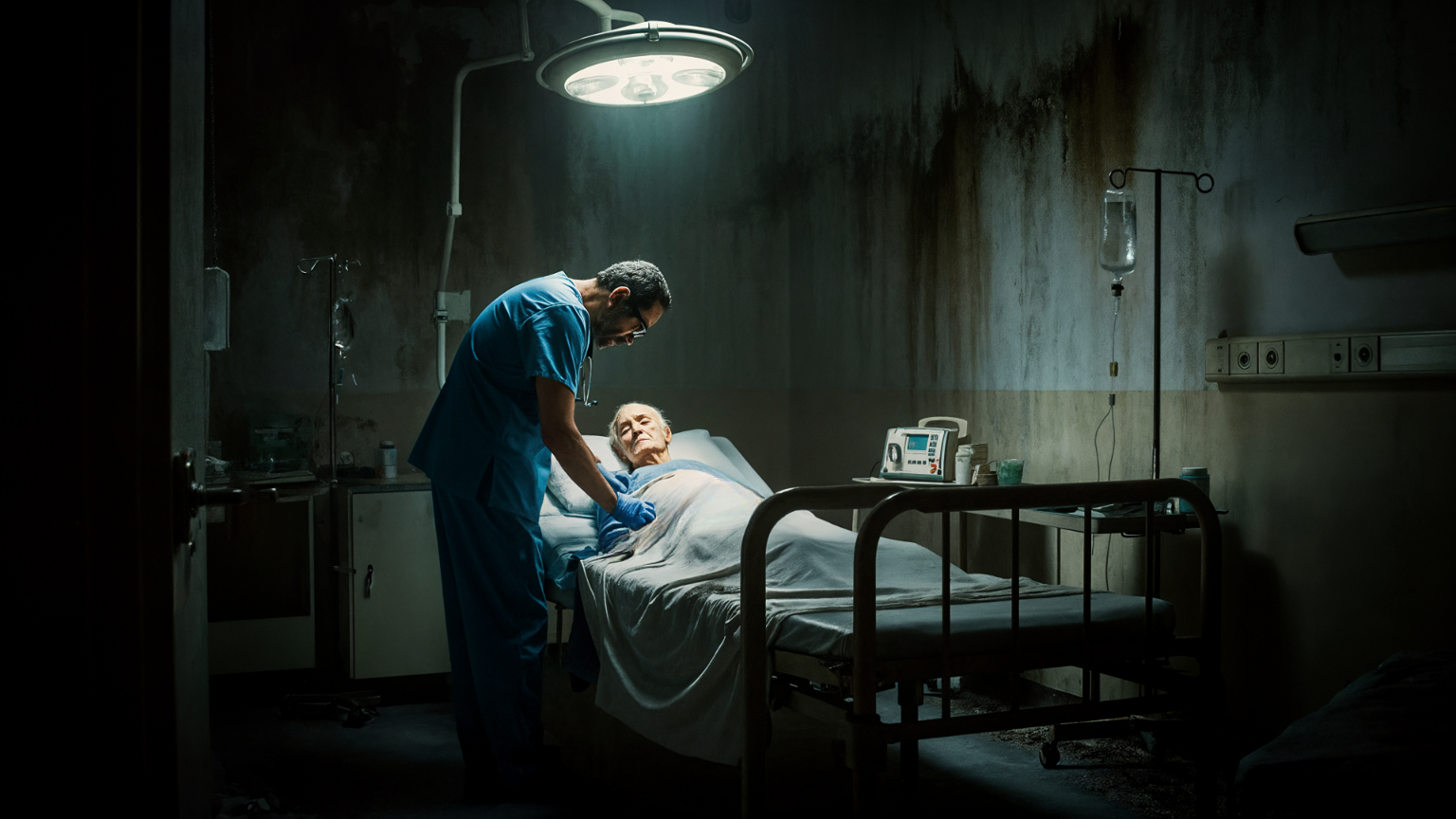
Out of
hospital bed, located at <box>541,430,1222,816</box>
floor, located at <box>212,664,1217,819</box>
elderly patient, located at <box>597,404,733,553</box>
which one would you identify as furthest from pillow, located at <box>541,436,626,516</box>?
hospital bed, located at <box>541,430,1222,816</box>

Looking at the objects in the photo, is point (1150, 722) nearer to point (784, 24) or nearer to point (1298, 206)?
point (1298, 206)

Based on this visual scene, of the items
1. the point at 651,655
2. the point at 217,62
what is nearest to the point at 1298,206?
the point at 651,655

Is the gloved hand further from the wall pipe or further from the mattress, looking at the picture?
the wall pipe

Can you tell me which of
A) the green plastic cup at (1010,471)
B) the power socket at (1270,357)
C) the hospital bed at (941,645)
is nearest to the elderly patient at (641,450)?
the green plastic cup at (1010,471)

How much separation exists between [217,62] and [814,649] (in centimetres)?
391

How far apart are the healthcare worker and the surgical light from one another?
72cm

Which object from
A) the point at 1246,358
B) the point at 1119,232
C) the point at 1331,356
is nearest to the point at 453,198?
the point at 1119,232

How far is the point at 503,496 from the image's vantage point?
10.5 ft

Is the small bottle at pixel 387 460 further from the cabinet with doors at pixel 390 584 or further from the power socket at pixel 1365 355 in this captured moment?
the power socket at pixel 1365 355

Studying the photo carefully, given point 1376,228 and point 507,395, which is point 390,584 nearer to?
point 507,395

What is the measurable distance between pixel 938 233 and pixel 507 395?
2252mm

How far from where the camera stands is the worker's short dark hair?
3.40m

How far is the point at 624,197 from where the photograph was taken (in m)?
5.38

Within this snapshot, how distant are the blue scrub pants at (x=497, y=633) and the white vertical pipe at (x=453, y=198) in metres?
1.74
